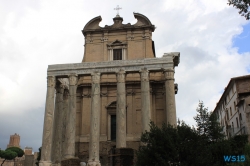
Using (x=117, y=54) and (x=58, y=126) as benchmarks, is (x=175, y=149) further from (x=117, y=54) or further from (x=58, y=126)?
(x=117, y=54)

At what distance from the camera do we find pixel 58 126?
23516mm

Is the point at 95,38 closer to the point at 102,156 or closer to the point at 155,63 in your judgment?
the point at 155,63

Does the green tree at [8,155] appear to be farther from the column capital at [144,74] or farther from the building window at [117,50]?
the column capital at [144,74]

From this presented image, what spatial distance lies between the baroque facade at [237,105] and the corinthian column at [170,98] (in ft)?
20.9

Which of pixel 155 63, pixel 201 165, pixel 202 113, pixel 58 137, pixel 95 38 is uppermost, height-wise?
pixel 95 38

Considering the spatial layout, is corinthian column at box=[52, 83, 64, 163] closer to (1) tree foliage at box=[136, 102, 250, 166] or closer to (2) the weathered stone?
(2) the weathered stone

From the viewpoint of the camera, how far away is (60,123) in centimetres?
2362

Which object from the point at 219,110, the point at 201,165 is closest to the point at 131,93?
the point at 201,165

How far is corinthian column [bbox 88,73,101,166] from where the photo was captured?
20.4 m

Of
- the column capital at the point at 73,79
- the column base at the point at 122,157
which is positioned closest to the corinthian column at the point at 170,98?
the column base at the point at 122,157

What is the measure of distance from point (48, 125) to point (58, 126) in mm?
1831

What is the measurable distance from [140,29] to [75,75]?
8.77 metres

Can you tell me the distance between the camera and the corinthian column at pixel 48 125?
68.5 feet

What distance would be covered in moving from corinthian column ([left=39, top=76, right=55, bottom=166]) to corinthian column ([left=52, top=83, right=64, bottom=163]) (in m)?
1.42
